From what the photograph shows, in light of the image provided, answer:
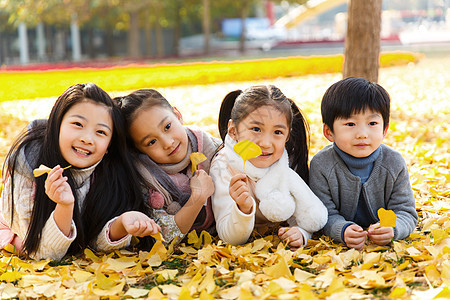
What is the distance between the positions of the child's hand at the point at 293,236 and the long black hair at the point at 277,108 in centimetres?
41

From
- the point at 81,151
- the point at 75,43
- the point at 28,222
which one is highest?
the point at 75,43

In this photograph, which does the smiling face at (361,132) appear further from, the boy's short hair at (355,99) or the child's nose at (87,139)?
the child's nose at (87,139)

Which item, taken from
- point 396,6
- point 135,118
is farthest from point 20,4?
point 396,6

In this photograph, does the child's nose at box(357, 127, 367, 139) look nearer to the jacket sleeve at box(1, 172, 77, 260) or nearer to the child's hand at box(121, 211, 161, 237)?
the child's hand at box(121, 211, 161, 237)

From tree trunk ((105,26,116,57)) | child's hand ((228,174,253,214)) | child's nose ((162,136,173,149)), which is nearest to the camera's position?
child's hand ((228,174,253,214))

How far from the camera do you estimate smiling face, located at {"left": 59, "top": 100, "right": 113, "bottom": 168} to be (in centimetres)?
254

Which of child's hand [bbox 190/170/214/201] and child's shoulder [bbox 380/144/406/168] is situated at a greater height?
child's shoulder [bbox 380/144/406/168]

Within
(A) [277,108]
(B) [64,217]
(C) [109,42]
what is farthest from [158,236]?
(C) [109,42]

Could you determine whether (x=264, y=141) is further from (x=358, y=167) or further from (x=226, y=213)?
(x=358, y=167)

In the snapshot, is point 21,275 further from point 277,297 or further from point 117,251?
point 277,297

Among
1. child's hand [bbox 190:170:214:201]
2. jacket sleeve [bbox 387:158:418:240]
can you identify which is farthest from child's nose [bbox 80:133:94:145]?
jacket sleeve [bbox 387:158:418:240]

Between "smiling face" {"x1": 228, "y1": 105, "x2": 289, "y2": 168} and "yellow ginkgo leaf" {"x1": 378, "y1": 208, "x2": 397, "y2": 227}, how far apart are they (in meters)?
0.56

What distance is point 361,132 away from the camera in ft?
8.71

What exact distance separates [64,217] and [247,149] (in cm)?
87
